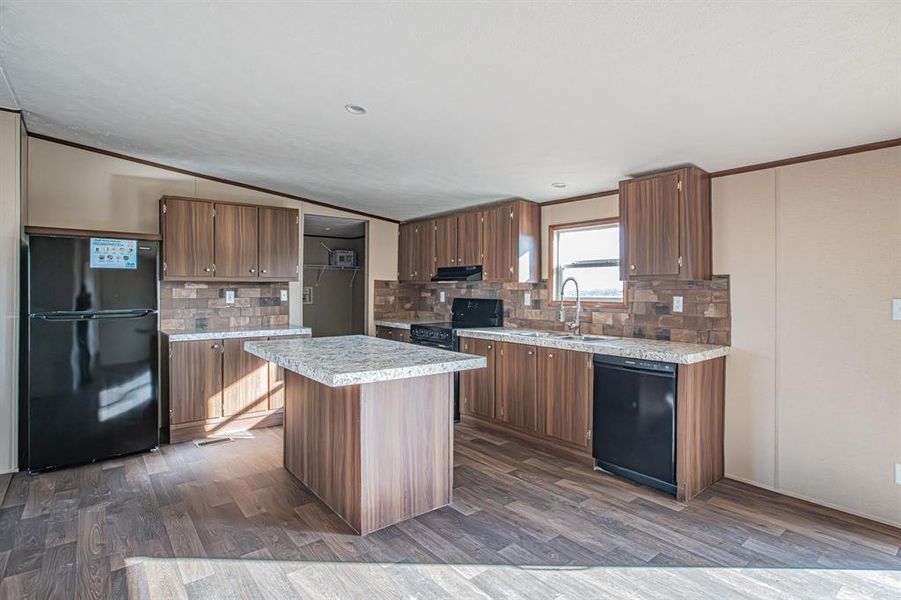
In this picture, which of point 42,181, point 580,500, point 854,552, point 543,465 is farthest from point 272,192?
point 854,552

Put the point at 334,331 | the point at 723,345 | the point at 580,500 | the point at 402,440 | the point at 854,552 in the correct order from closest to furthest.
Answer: the point at 854,552 → the point at 402,440 → the point at 580,500 → the point at 723,345 → the point at 334,331

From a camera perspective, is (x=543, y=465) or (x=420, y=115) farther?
(x=543, y=465)

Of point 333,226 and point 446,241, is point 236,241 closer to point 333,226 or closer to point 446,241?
point 333,226

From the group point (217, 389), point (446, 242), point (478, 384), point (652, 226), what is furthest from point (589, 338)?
point (217, 389)

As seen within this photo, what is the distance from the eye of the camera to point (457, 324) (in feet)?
16.6

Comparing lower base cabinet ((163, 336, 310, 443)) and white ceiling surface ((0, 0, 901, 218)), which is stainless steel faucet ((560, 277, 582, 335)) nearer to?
white ceiling surface ((0, 0, 901, 218))

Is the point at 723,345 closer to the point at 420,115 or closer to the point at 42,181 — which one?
the point at 420,115

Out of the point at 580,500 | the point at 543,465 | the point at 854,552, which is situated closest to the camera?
the point at 854,552

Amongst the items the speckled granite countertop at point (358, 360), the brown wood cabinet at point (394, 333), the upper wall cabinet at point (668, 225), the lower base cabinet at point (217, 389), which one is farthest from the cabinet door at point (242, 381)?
the upper wall cabinet at point (668, 225)

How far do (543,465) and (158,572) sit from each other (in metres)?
2.41

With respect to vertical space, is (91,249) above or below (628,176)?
below

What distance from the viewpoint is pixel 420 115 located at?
105 inches

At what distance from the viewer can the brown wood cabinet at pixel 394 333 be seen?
5156 millimetres

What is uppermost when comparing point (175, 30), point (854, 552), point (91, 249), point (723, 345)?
point (175, 30)
